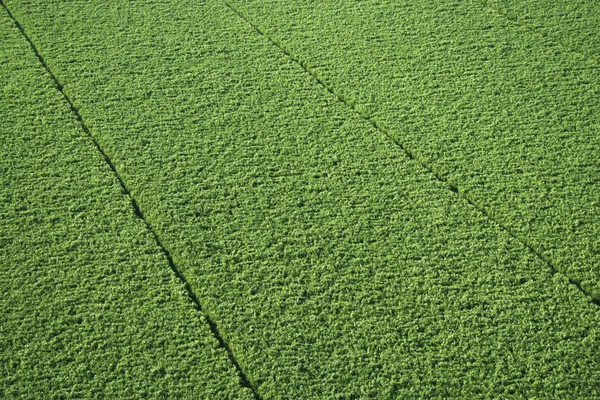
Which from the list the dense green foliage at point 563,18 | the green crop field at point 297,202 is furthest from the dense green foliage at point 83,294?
the dense green foliage at point 563,18

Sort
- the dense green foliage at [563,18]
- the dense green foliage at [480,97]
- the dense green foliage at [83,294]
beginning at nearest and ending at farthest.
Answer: the dense green foliage at [83,294] < the dense green foliage at [480,97] < the dense green foliage at [563,18]

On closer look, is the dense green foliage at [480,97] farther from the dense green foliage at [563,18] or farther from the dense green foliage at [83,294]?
the dense green foliage at [83,294]

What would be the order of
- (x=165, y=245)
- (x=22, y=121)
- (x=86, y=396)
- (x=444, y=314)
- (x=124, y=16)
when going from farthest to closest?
(x=124, y=16) < (x=22, y=121) < (x=165, y=245) < (x=444, y=314) < (x=86, y=396)

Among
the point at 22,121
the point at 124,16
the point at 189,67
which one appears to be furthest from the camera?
the point at 124,16

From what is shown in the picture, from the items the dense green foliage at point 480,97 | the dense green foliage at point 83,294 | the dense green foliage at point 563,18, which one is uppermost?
the dense green foliage at point 563,18

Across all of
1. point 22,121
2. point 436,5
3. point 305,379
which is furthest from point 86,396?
point 436,5

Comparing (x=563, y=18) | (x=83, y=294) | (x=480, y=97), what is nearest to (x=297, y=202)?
(x=83, y=294)

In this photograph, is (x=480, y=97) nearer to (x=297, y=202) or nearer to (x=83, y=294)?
(x=297, y=202)

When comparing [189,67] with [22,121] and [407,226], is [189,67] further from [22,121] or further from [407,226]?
[407,226]
